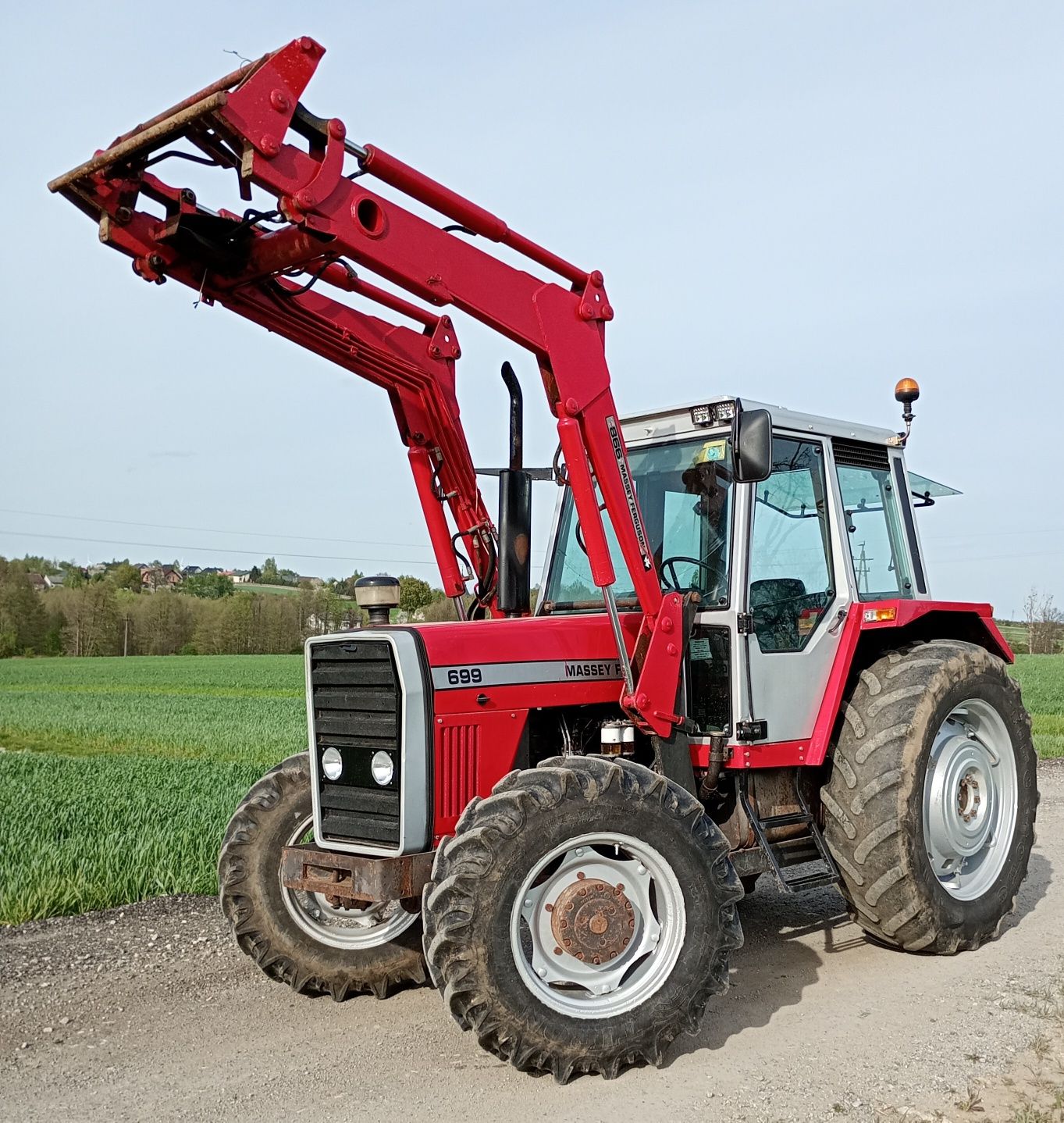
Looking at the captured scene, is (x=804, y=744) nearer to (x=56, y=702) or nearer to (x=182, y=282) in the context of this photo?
(x=182, y=282)

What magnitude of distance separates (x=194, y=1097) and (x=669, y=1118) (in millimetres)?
→ 1656

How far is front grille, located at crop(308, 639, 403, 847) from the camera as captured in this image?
179 inches

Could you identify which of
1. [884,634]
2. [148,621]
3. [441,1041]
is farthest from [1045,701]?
[148,621]

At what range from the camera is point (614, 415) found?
494 centimetres

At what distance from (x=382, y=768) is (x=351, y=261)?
2052mm

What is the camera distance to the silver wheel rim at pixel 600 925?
426cm

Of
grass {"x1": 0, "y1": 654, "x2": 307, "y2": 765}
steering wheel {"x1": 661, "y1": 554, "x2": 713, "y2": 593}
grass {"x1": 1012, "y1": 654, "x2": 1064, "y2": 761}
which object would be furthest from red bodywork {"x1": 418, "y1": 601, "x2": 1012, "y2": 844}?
grass {"x1": 0, "y1": 654, "x2": 307, "y2": 765}

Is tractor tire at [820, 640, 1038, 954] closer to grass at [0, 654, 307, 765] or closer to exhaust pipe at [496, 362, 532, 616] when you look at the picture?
exhaust pipe at [496, 362, 532, 616]

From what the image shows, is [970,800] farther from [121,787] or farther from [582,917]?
[121,787]

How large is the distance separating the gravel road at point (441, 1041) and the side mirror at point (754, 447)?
2333 mm

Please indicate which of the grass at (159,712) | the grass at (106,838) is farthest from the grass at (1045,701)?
the grass at (159,712)

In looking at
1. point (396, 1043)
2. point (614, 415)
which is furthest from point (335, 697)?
point (614, 415)

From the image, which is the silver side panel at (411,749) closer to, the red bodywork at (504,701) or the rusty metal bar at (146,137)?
the red bodywork at (504,701)

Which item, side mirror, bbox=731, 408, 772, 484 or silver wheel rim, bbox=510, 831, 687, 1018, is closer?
silver wheel rim, bbox=510, 831, 687, 1018
